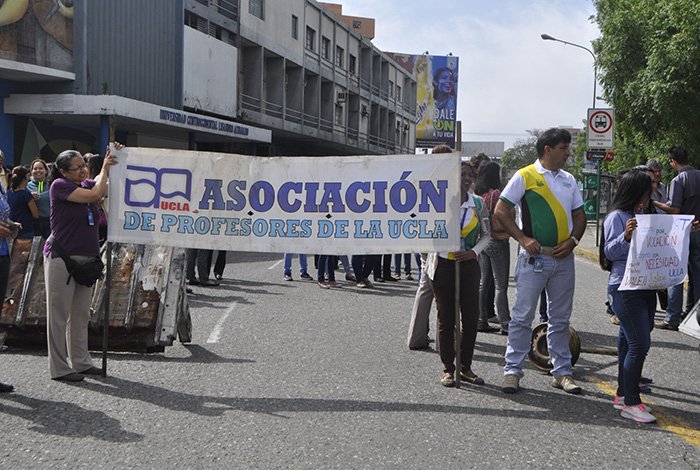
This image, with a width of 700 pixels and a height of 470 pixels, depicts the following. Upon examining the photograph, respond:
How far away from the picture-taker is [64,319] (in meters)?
6.26

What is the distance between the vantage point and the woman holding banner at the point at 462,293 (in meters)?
6.29

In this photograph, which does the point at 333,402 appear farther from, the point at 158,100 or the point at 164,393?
the point at 158,100

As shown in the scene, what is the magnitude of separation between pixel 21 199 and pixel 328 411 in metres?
6.57

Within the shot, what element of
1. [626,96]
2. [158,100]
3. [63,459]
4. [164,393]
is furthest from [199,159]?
[158,100]

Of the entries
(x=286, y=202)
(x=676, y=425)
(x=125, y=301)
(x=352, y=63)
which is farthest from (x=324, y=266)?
(x=352, y=63)

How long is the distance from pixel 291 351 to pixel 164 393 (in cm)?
187

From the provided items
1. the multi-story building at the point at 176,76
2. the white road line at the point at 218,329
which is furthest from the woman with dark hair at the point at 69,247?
the multi-story building at the point at 176,76

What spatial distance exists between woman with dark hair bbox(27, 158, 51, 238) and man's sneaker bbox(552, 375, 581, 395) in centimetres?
750

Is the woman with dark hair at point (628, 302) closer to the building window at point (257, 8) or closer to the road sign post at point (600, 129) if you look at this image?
the road sign post at point (600, 129)

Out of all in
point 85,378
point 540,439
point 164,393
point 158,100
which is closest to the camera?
point 540,439

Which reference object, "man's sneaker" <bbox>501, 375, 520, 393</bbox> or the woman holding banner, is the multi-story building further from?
"man's sneaker" <bbox>501, 375, 520, 393</bbox>

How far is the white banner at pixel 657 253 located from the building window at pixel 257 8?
33.3m

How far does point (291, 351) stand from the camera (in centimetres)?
754

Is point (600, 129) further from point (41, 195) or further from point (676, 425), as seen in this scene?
point (676, 425)
